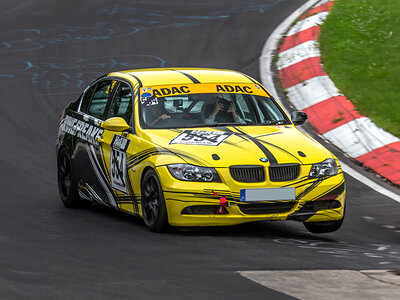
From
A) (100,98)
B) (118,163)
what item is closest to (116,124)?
(118,163)

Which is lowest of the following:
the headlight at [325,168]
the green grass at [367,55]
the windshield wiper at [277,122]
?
the headlight at [325,168]

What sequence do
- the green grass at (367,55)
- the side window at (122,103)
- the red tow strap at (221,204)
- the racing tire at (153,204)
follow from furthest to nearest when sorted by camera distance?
the green grass at (367,55) → the side window at (122,103) → the racing tire at (153,204) → the red tow strap at (221,204)

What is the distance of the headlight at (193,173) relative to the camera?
839 cm

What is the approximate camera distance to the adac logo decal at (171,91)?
381 inches

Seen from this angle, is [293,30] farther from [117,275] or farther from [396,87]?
[117,275]

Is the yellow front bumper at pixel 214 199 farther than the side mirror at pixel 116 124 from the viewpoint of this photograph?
No

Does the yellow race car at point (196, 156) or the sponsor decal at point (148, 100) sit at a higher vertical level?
the sponsor decal at point (148, 100)

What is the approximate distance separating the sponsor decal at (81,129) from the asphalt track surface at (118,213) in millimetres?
767

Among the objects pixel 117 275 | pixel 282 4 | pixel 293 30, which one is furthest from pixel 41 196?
pixel 282 4

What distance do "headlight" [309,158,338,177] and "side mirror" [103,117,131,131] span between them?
5.98 feet

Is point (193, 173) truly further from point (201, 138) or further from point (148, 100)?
point (148, 100)

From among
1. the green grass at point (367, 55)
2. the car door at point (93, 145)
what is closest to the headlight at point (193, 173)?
the car door at point (93, 145)

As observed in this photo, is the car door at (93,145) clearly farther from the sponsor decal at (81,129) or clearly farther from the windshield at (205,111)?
the windshield at (205,111)

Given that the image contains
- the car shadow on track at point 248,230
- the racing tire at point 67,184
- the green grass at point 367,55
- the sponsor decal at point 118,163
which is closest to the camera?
the car shadow on track at point 248,230
